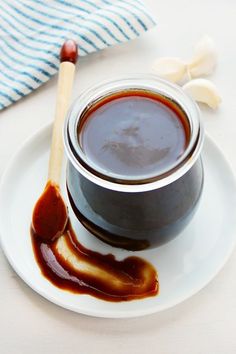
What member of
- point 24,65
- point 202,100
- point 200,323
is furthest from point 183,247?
point 24,65

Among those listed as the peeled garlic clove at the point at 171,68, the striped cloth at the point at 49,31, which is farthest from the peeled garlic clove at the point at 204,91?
the striped cloth at the point at 49,31

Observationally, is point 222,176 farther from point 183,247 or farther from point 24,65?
point 24,65

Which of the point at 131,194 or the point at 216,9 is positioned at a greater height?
the point at 216,9

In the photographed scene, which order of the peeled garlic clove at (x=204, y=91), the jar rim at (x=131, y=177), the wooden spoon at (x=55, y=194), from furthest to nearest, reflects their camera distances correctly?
the peeled garlic clove at (x=204, y=91) < the wooden spoon at (x=55, y=194) < the jar rim at (x=131, y=177)

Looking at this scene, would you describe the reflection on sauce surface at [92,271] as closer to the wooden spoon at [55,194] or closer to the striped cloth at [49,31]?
the wooden spoon at [55,194]

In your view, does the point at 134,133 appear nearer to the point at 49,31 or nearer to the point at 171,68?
the point at 171,68

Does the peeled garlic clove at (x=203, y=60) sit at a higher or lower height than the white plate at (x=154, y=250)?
higher
